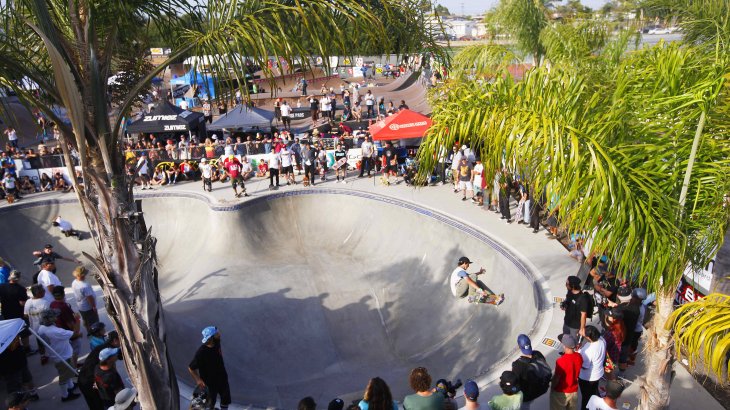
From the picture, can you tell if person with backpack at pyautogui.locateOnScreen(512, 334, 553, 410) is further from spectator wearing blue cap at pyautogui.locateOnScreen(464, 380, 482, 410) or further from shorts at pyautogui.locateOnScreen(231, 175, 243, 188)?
shorts at pyautogui.locateOnScreen(231, 175, 243, 188)

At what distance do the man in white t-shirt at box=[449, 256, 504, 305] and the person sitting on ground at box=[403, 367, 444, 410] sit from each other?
5.16 m

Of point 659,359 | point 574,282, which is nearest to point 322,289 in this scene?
point 574,282

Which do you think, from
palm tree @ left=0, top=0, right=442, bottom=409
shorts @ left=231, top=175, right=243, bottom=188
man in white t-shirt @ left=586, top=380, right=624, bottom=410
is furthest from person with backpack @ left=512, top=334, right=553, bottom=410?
shorts @ left=231, top=175, right=243, bottom=188

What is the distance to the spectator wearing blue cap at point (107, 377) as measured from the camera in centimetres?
663

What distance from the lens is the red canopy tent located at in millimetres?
16312

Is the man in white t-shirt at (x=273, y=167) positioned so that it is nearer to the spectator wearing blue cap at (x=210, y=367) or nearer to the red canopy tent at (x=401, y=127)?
the red canopy tent at (x=401, y=127)

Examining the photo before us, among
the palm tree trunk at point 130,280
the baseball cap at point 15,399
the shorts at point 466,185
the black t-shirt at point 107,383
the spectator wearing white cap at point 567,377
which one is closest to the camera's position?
the palm tree trunk at point 130,280

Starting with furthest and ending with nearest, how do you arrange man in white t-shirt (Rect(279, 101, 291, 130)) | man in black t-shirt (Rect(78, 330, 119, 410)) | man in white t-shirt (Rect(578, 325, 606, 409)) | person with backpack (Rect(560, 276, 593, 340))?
man in white t-shirt (Rect(279, 101, 291, 130)) < person with backpack (Rect(560, 276, 593, 340)) < man in black t-shirt (Rect(78, 330, 119, 410)) < man in white t-shirt (Rect(578, 325, 606, 409))

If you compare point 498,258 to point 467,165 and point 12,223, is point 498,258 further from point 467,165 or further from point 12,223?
point 12,223

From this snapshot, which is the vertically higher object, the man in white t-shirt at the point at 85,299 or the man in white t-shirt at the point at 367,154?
the man in white t-shirt at the point at 367,154

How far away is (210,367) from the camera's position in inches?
288

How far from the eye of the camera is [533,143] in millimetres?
4184

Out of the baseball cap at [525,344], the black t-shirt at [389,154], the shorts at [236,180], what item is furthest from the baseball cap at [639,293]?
the shorts at [236,180]

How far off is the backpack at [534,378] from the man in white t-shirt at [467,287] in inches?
168
